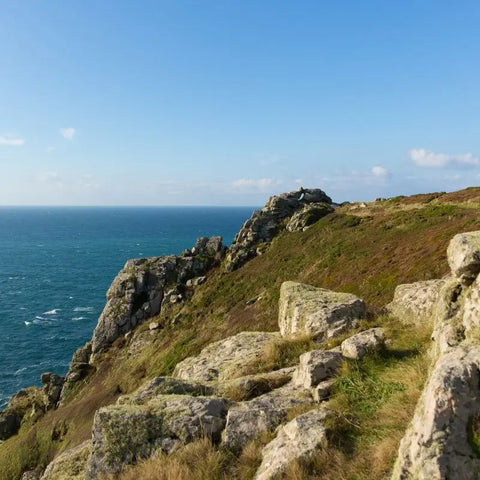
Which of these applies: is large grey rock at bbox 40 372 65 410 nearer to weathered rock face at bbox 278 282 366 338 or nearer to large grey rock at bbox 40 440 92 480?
weathered rock face at bbox 278 282 366 338

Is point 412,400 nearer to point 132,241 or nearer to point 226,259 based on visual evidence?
point 226,259

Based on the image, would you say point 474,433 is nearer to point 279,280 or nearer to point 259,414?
point 259,414

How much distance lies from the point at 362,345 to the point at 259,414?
141 inches

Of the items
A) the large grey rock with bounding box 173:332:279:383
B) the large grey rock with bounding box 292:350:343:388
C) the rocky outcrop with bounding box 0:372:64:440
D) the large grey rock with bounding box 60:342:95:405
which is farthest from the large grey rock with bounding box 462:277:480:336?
the rocky outcrop with bounding box 0:372:64:440

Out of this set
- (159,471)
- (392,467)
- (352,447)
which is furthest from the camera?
(159,471)

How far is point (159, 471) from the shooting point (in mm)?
6879

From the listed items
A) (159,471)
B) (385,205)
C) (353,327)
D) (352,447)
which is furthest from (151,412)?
(385,205)

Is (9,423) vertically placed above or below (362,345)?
below

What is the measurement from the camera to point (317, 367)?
30.8 feet

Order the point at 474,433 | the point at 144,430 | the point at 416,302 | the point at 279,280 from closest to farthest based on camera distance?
the point at 474,433, the point at 144,430, the point at 416,302, the point at 279,280

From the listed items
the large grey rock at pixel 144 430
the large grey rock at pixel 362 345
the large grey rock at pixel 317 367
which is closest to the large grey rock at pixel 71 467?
the large grey rock at pixel 144 430

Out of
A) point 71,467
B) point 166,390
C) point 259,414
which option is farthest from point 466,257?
point 71,467

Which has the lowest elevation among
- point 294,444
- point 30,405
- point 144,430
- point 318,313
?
point 30,405

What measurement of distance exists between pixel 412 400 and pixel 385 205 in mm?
60427
